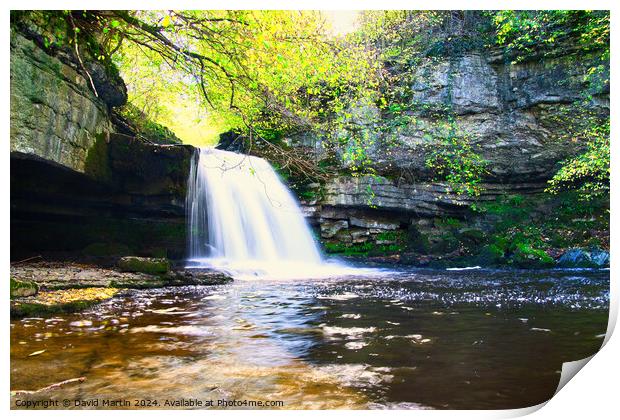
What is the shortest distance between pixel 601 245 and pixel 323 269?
15.7 ft

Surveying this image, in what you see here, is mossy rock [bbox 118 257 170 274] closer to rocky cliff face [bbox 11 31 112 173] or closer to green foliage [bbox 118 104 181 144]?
rocky cliff face [bbox 11 31 112 173]

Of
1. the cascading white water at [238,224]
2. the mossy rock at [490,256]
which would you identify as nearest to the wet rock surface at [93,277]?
the cascading white water at [238,224]

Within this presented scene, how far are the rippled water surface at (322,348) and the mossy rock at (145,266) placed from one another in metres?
1.17

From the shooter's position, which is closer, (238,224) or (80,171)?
(80,171)

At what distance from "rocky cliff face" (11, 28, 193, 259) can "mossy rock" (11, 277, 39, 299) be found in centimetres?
137

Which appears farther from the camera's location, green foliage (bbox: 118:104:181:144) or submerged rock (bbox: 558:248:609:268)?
green foliage (bbox: 118:104:181:144)

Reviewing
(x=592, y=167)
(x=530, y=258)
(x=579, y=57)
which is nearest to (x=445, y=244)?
(x=530, y=258)

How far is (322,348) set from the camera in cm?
256

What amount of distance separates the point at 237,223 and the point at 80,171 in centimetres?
361

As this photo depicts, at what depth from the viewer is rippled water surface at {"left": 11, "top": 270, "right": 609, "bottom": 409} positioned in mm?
1990

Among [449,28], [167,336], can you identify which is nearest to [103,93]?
[167,336]

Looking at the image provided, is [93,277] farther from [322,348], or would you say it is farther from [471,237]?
[471,237]

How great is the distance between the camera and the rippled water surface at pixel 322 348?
1990 mm

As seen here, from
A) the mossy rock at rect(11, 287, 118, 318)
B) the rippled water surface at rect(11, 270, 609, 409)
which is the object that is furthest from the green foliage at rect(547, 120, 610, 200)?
the mossy rock at rect(11, 287, 118, 318)
